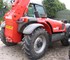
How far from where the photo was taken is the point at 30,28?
5.70 meters

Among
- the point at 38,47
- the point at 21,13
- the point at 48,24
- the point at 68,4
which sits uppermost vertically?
the point at 21,13

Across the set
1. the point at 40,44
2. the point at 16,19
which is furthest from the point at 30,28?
the point at 40,44

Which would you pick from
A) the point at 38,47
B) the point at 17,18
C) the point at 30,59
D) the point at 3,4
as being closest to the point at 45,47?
the point at 38,47

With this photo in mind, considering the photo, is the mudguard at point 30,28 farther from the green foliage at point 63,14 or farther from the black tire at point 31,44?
the green foliage at point 63,14

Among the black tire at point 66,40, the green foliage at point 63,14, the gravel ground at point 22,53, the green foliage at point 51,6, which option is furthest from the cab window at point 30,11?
the green foliage at point 63,14

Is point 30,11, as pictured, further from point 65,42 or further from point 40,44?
point 65,42

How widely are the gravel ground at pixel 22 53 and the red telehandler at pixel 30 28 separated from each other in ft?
0.98

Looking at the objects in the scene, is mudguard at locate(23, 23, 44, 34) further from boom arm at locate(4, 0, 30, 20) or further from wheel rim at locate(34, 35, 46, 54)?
boom arm at locate(4, 0, 30, 20)

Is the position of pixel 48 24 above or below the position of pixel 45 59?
above

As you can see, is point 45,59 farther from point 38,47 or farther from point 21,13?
point 21,13

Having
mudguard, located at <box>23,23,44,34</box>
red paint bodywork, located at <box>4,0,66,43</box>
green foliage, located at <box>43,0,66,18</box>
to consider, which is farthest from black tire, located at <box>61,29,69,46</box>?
green foliage, located at <box>43,0,66,18</box>

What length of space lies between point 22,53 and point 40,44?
72cm

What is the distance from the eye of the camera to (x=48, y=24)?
6.36 metres

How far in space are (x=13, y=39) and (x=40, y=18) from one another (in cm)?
109
